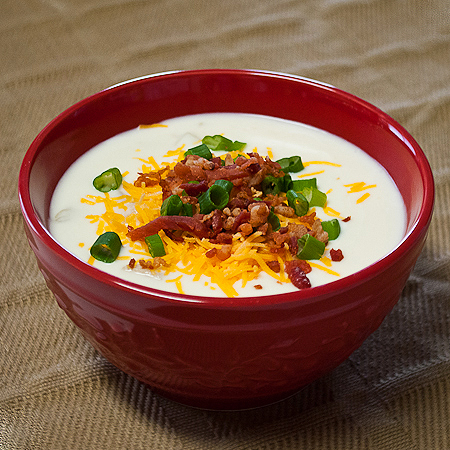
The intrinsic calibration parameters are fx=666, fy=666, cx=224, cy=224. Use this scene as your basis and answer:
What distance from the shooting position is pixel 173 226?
1469mm

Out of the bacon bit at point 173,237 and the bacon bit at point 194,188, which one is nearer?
the bacon bit at point 173,237

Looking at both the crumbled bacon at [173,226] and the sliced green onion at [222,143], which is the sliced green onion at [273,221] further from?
the sliced green onion at [222,143]

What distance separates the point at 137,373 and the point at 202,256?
30cm

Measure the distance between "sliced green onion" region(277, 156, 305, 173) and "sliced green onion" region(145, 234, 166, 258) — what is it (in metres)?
0.49

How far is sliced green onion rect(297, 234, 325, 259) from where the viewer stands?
4.70 ft

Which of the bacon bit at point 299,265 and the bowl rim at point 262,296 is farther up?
the bowl rim at point 262,296

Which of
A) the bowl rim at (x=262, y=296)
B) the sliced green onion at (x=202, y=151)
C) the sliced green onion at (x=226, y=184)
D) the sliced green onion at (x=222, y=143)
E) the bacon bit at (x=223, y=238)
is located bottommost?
the sliced green onion at (x=222, y=143)

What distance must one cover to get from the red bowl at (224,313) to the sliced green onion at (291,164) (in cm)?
22

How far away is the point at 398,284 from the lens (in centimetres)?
140

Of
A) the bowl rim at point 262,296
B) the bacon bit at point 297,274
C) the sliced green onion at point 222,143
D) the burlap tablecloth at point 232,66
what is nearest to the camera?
the bowl rim at point 262,296

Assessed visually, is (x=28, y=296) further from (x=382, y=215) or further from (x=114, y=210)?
(x=382, y=215)

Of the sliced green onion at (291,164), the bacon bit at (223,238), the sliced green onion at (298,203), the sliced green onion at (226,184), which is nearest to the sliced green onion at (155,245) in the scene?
the bacon bit at (223,238)

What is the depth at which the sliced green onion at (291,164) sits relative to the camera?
70.5 inches

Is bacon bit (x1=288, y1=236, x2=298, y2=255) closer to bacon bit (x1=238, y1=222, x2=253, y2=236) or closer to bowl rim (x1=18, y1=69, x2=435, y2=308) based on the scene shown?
bacon bit (x1=238, y1=222, x2=253, y2=236)
